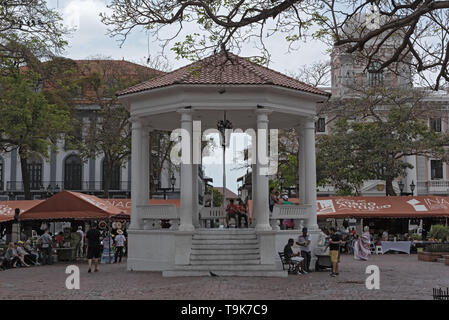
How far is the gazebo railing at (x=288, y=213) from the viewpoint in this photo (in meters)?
20.5

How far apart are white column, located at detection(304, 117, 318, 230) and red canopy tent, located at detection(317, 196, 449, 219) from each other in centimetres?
1325

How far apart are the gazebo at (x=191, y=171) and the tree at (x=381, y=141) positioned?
51.7 feet

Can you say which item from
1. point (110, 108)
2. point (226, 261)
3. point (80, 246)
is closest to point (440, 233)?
point (226, 261)

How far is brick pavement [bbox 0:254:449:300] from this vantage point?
13586 mm

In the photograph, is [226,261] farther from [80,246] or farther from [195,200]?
[80,246]

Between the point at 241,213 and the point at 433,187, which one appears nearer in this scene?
the point at 241,213

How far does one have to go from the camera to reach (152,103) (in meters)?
21.0

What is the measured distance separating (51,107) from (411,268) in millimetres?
19262

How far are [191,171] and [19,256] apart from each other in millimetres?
9225

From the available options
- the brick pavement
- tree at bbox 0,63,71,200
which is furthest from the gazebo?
tree at bbox 0,63,71,200

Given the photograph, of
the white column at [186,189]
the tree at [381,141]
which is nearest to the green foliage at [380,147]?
the tree at [381,141]

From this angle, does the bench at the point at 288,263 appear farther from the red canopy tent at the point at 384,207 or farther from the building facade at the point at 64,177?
the building facade at the point at 64,177

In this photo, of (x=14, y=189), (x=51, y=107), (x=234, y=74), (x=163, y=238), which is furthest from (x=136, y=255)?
(x=14, y=189)

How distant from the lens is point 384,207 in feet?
113
